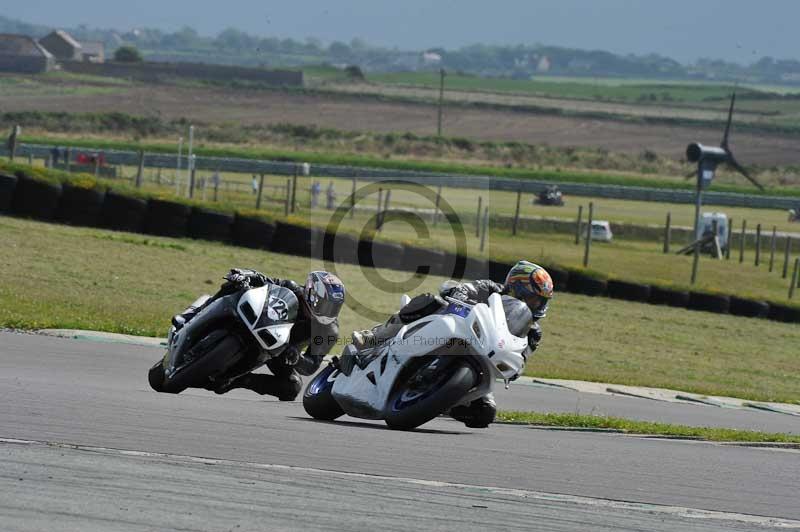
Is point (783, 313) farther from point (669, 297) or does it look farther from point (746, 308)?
point (669, 297)

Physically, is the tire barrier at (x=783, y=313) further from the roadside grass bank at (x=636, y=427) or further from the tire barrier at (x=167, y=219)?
the roadside grass bank at (x=636, y=427)

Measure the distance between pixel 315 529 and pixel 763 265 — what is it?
38.1m

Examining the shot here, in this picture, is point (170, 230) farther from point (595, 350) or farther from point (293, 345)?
point (293, 345)

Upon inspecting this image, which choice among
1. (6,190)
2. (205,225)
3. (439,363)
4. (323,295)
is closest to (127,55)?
(205,225)

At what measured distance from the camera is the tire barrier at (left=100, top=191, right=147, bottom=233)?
81.8 feet

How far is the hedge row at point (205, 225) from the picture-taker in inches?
971

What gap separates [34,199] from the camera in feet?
80.7

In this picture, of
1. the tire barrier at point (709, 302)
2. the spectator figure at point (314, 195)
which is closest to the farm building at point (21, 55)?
the spectator figure at point (314, 195)

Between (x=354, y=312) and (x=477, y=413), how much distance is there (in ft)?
40.6

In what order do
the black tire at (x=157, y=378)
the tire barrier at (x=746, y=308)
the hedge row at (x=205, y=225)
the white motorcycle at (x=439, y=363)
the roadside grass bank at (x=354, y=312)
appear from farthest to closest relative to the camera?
the tire barrier at (x=746, y=308)
the hedge row at (x=205, y=225)
the roadside grass bank at (x=354, y=312)
the black tire at (x=157, y=378)
the white motorcycle at (x=439, y=363)

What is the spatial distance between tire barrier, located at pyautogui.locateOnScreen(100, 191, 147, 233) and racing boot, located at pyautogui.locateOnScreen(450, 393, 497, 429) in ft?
51.5

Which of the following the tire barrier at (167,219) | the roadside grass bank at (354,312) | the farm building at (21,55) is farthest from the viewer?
the farm building at (21,55)

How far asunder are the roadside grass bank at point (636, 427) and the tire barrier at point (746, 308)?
16.1 meters

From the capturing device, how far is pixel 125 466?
651cm
